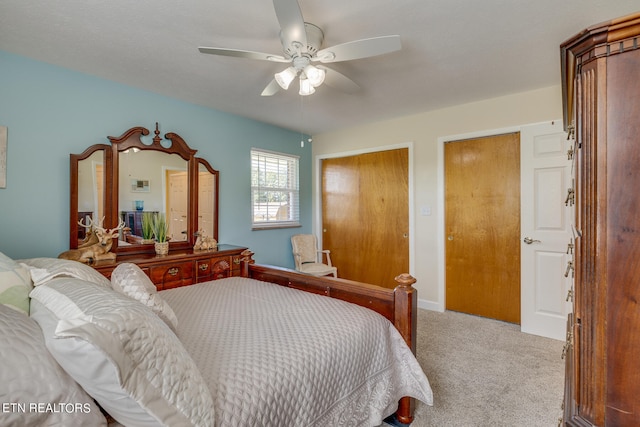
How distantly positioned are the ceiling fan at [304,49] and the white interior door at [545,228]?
212cm

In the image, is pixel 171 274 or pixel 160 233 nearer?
pixel 171 274

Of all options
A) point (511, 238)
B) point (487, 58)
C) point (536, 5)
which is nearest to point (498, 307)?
point (511, 238)

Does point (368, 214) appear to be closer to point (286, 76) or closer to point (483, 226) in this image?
point (483, 226)

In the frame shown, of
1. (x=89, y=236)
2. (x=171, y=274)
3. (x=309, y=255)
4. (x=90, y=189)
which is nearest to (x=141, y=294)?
(x=171, y=274)

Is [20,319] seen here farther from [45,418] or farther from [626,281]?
[626,281]

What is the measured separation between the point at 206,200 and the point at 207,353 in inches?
103

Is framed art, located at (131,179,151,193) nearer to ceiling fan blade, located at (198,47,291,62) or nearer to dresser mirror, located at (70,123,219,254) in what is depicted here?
dresser mirror, located at (70,123,219,254)

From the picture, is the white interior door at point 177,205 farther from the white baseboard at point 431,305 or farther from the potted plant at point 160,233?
the white baseboard at point 431,305

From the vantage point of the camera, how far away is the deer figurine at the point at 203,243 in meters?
3.25

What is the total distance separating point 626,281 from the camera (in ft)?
2.51

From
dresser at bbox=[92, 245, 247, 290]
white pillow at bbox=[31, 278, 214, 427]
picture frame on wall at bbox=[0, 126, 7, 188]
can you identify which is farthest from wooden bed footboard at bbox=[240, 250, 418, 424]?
picture frame on wall at bbox=[0, 126, 7, 188]

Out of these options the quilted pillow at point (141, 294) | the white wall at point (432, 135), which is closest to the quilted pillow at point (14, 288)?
the quilted pillow at point (141, 294)

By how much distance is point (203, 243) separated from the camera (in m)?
3.26

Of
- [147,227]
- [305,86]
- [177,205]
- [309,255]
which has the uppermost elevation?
[305,86]
